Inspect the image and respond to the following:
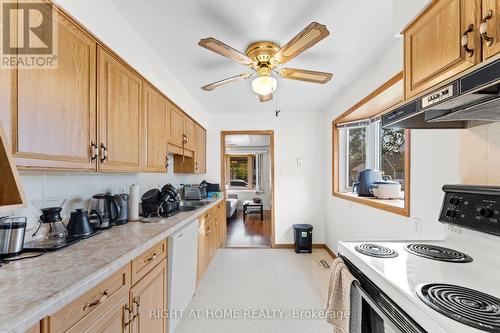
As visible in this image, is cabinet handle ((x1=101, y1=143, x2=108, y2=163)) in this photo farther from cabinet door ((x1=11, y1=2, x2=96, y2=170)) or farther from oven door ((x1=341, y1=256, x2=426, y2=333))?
oven door ((x1=341, y1=256, x2=426, y2=333))

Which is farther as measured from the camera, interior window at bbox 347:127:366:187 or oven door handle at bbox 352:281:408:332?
interior window at bbox 347:127:366:187

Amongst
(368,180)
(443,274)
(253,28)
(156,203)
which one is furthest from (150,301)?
(368,180)

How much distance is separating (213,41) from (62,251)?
60.3 inches

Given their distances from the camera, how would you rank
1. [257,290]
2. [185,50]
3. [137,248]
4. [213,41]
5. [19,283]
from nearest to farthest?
[19,283] < [137,248] < [213,41] < [185,50] < [257,290]

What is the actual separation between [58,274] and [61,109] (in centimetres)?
80

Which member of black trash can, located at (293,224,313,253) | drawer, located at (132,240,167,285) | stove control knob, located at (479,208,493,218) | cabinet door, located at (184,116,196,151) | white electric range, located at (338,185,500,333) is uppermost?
cabinet door, located at (184,116,196,151)

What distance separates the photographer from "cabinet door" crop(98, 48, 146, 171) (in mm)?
1520

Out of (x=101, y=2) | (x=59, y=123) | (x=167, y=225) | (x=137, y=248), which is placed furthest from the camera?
(x=167, y=225)

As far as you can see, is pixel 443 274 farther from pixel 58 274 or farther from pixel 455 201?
pixel 58 274

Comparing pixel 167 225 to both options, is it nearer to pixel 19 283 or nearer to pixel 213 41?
pixel 19 283

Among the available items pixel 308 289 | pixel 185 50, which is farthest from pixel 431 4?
pixel 308 289

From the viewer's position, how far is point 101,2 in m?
1.51

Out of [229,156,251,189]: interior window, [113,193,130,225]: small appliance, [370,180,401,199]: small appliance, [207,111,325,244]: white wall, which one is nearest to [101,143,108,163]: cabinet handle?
[113,193,130,225]: small appliance

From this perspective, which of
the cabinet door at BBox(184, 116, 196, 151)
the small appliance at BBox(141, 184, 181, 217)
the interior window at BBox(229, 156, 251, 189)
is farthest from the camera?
the interior window at BBox(229, 156, 251, 189)
